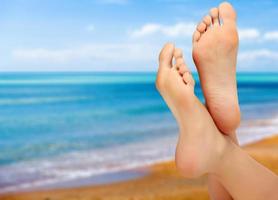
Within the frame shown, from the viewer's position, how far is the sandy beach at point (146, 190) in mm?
2373

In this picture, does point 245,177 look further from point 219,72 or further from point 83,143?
point 83,143

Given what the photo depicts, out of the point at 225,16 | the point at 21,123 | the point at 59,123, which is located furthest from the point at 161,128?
the point at 225,16

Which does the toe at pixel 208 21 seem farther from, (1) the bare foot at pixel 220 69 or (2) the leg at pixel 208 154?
(2) the leg at pixel 208 154

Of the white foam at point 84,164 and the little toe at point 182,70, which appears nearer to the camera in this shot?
the little toe at point 182,70

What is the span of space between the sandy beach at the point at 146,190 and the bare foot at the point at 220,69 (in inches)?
43.4

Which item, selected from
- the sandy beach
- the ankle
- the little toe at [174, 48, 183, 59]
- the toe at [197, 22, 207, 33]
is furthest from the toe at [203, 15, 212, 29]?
the sandy beach

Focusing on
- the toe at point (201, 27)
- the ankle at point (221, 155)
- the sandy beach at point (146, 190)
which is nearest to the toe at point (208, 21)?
the toe at point (201, 27)

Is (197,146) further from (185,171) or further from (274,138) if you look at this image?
(274,138)

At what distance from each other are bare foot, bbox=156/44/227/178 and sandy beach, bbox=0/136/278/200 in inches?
43.9

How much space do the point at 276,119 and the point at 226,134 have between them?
538 cm

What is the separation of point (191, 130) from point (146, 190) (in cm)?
144

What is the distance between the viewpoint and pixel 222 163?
120 cm

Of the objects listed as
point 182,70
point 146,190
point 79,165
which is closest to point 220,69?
point 182,70

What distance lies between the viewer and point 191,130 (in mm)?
1184
